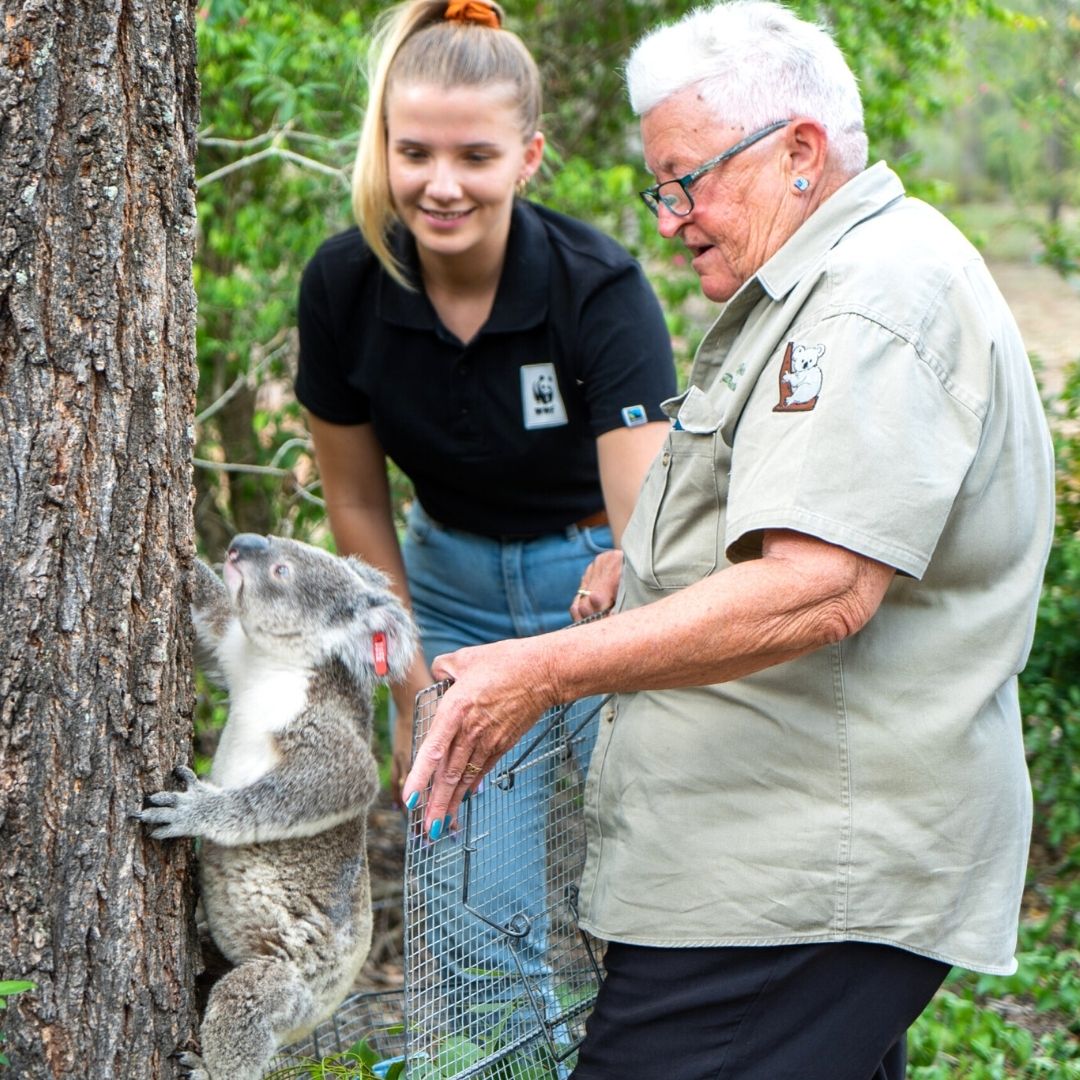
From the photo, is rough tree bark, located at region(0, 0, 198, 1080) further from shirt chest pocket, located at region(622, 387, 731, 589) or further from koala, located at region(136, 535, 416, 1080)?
shirt chest pocket, located at region(622, 387, 731, 589)

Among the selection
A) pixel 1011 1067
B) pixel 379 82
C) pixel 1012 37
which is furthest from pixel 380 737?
pixel 1012 37

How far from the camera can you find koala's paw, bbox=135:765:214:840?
172cm

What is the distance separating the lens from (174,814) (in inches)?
68.1

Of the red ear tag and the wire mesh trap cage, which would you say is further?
the red ear tag

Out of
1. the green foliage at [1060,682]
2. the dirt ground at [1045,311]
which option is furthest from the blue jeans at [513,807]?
the dirt ground at [1045,311]

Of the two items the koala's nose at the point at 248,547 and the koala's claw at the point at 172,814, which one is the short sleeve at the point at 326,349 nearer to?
the koala's nose at the point at 248,547

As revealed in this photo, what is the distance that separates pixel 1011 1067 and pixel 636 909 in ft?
5.62

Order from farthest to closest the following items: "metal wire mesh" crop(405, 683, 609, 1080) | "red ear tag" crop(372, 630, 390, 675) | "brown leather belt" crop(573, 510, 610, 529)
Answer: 1. "brown leather belt" crop(573, 510, 610, 529)
2. "red ear tag" crop(372, 630, 390, 675)
3. "metal wire mesh" crop(405, 683, 609, 1080)

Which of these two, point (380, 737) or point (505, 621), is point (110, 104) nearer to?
point (505, 621)

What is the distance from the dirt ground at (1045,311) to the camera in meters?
8.54

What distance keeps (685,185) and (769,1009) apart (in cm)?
107

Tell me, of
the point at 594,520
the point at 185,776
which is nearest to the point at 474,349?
the point at 594,520

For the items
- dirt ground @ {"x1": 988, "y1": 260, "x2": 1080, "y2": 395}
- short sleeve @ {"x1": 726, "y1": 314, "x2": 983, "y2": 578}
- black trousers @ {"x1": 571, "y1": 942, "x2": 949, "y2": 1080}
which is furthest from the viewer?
dirt ground @ {"x1": 988, "y1": 260, "x2": 1080, "y2": 395}

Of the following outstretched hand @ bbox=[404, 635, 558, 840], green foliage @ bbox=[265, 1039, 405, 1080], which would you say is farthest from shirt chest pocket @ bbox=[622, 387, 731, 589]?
green foliage @ bbox=[265, 1039, 405, 1080]
